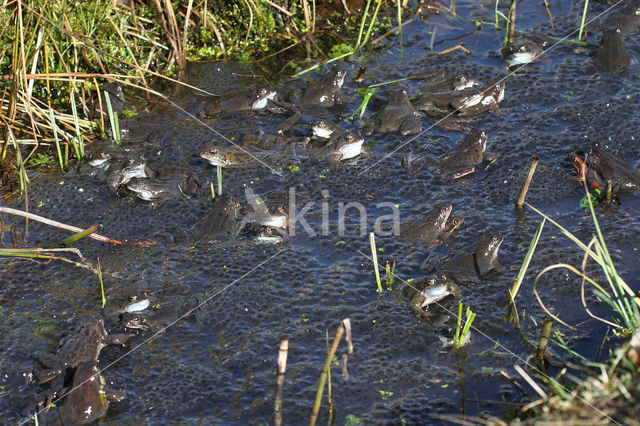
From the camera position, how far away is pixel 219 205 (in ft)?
16.0

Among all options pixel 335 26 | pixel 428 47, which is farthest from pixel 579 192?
pixel 335 26

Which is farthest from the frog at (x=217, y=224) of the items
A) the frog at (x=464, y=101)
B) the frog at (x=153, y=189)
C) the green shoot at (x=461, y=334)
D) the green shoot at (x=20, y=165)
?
the frog at (x=464, y=101)

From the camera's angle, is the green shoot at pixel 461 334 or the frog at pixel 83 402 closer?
the frog at pixel 83 402

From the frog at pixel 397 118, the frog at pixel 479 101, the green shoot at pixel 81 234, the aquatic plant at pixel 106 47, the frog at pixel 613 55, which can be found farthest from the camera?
the frog at pixel 613 55

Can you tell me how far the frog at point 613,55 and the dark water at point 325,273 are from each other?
10 cm

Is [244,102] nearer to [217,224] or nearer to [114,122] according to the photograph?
[114,122]

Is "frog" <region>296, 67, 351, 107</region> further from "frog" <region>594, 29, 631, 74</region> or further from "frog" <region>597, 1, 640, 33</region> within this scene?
"frog" <region>597, 1, 640, 33</region>

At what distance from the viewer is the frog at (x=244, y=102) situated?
20.0 ft

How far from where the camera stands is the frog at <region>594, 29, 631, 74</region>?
6325 millimetres

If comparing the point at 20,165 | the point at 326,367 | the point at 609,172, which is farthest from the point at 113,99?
the point at 609,172

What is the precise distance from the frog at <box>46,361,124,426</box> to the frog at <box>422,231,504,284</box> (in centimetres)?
218

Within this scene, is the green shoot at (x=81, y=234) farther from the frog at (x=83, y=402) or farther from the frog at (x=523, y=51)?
the frog at (x=523, y=51)

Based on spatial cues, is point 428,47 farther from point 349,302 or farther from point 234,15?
point 349,302

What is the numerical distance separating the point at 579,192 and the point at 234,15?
3.96 metres
